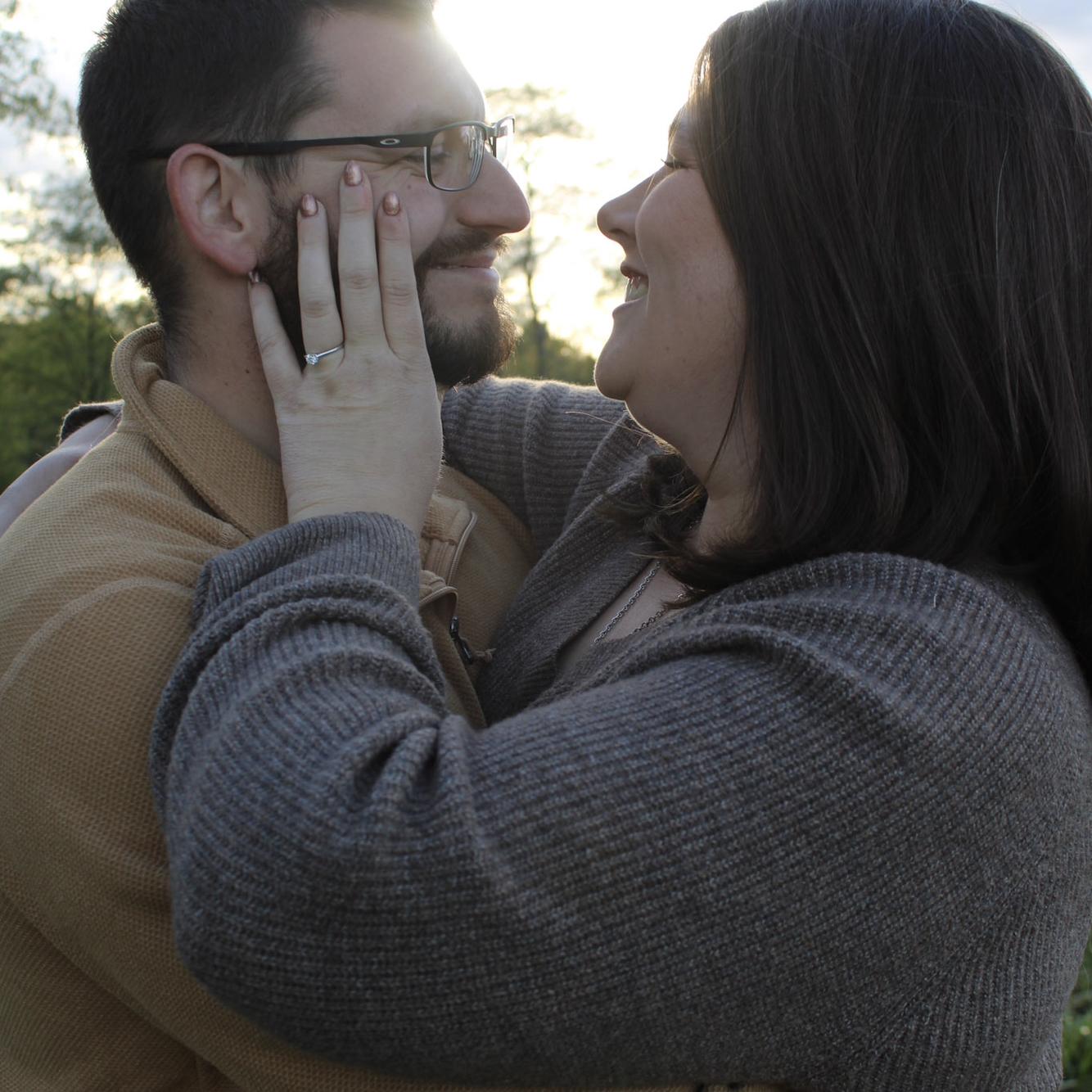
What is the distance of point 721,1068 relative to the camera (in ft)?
5.24

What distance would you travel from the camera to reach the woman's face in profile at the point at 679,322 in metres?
2.10

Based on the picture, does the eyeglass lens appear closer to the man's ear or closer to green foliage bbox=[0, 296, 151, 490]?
the man's ear

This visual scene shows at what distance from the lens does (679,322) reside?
Answer: 7.06 feet

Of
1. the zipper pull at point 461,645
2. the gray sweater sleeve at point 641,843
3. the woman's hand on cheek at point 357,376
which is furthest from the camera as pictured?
the zipper pull at point 461,645

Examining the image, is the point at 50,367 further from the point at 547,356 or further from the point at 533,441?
the point at 533,441

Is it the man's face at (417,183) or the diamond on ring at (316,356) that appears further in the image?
the man's face at (417,183)

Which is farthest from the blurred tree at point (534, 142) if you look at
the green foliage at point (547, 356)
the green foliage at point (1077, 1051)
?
the green foliage at point (1077, 1051)

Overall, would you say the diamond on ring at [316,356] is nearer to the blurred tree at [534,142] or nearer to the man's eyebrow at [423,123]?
the man's eyebrow at [423,123]

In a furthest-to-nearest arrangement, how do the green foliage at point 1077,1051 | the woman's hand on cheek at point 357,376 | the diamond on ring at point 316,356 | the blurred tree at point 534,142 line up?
the blurred tree at point 534,142 → the green foliage at point 1077,1051 → the diamond on ring at point 316,356 → the woman's hand on cheek at point 357,376

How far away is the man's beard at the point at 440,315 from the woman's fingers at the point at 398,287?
0.11 meters

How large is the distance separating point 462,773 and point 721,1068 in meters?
0.55

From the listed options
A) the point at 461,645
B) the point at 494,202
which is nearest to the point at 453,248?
the point at 494,202

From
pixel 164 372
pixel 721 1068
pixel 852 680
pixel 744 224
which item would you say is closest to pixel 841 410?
pixel 744 224

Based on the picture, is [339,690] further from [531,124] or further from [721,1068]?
[531,124]
